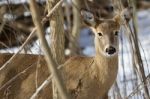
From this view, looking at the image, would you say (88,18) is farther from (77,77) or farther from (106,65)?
(77,77)

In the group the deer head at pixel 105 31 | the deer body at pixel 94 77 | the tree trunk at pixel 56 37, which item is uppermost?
the tree trunk at pixel 56 37

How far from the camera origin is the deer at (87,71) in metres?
5.57

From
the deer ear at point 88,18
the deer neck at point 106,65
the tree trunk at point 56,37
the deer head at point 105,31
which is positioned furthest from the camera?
the deer ear at point 88,18

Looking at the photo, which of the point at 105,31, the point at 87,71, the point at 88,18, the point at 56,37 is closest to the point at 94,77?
the point at 87,71

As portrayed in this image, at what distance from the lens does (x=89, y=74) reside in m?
5.69

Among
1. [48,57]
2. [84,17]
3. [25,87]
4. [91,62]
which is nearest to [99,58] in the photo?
[91,62]

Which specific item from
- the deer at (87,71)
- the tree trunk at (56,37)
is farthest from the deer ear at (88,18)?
the tree trunk at (56,37)

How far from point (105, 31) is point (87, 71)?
1.63ft

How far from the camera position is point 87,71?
5.68 meters

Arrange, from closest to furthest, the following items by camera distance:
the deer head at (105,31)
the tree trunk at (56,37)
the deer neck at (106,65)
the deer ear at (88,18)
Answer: the tree trunk at (56,37) → the deer head at (105,31) → the deer neck at (106,65) → the deer ear at (88,18)

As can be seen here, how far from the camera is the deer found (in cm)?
557

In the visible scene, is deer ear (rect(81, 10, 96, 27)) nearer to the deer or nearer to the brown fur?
the deer

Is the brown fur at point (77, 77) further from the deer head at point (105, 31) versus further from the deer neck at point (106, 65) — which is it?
the deer head at point (105, 31)

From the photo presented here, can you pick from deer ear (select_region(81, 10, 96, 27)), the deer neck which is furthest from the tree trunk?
deer ear (select_region(81, 10, 96, 27))
